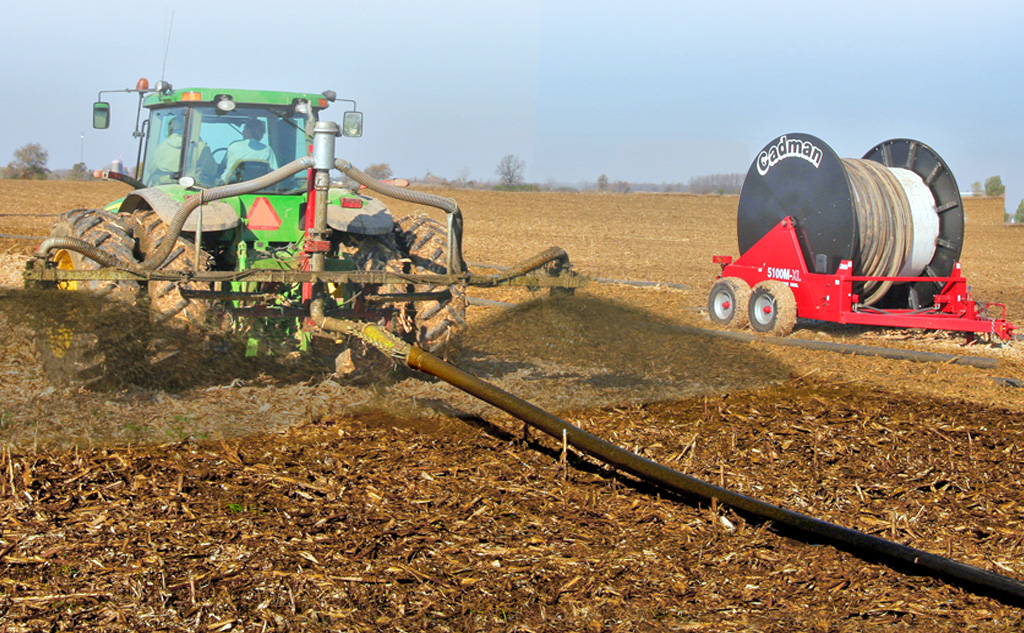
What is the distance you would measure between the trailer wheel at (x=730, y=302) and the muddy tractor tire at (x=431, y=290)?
15.8 ft

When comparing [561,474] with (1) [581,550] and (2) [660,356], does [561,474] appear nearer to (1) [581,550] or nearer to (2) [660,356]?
(1) [581,550]

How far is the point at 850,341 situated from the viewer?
10.6m

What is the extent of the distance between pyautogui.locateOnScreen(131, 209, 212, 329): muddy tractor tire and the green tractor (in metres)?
0.01

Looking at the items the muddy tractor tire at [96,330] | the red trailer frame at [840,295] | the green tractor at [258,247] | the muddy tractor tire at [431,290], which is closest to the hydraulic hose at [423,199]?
the green tractor at [258,247]

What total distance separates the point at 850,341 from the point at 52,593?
29.6ft

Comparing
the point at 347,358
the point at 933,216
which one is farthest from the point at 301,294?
the point at 933,216

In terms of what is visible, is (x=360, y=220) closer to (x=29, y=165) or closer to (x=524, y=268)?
(x=524, y=268)

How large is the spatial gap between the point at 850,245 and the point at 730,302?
1782 millimetres

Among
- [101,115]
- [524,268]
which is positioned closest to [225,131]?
[101,115]

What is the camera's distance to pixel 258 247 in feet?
24.6

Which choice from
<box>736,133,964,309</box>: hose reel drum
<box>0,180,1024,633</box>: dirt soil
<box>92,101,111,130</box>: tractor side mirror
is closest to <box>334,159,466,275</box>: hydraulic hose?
<box>0,180,1024,633</box>: dirt soil

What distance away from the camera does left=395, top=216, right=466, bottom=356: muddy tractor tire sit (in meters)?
7.32

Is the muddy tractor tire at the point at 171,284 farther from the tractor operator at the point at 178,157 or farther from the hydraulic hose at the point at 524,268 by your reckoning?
the hydraulic hose at the point at 524,268

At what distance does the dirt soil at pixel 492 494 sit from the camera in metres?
3.48
